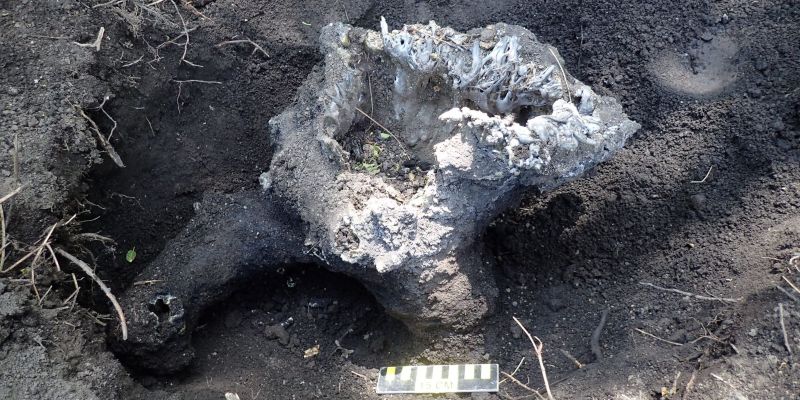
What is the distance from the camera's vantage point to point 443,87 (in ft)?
9.39

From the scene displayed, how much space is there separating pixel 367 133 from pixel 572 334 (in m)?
1.25

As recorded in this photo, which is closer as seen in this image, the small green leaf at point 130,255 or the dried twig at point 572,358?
the dried twig at point 572,358

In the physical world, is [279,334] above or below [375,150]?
below

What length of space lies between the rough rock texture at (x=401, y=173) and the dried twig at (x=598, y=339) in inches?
18.2

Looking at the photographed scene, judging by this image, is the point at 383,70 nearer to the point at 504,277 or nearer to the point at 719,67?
the point at 504,277

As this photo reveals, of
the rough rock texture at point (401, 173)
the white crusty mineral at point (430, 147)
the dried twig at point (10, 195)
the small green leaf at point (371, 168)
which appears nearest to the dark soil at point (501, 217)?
the dried twig at point (10, 195)

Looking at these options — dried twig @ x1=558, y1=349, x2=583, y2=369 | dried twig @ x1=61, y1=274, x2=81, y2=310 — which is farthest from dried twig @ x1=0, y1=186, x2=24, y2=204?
dried twig @ x1=558, y1=349, x2=583, y2=369

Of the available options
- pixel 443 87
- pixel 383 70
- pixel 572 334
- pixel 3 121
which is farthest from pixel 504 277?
pixel 3 121

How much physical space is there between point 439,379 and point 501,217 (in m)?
0.83

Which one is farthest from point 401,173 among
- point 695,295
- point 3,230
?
point 3,230

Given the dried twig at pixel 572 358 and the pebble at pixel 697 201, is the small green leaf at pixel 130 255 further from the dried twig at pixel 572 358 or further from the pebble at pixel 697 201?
the pebble at pixel 697 201

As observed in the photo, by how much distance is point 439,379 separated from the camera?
2701 millimetres

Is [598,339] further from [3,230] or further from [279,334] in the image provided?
[3,230]

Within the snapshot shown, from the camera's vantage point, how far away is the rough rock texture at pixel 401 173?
2494mm
